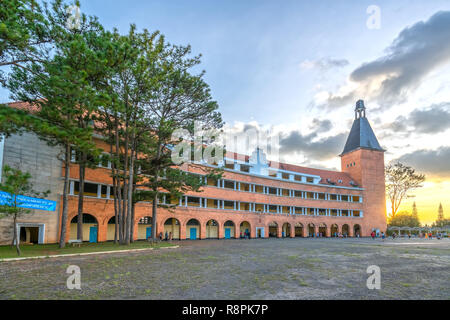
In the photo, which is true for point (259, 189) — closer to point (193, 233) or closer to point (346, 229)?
point (193, 233)

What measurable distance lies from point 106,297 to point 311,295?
451cm

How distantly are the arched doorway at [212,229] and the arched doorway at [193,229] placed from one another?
79.4 inches

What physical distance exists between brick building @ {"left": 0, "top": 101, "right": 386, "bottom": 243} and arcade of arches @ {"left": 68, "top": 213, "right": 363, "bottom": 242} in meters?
0.10

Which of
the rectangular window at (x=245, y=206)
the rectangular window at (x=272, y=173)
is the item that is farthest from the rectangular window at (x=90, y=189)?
the rectangular window at (x=272, y=173)

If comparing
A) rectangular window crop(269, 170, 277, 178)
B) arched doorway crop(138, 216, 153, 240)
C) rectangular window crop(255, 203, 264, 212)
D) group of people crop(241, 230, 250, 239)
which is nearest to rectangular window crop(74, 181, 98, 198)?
arched doorway crop(138, 216, 153, 240)

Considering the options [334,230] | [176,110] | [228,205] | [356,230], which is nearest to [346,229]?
[356,230]

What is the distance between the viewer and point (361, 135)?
63125mm

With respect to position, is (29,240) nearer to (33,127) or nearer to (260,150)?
(33,127)

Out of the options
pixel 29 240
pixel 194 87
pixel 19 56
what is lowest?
pixel 29 240

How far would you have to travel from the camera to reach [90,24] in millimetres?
19609

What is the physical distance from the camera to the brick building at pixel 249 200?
26453mm

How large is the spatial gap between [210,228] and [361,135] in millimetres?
37651
